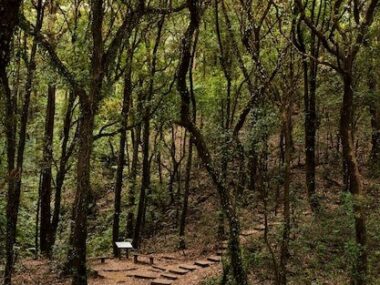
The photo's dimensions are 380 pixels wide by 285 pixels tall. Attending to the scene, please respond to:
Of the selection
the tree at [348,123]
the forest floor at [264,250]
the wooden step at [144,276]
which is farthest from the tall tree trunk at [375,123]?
the wooden step at [144,276]

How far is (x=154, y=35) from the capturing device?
62.8 feet

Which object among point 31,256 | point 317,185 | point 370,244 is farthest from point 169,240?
point 370,244

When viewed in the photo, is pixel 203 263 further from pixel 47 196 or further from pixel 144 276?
pixel 47 196

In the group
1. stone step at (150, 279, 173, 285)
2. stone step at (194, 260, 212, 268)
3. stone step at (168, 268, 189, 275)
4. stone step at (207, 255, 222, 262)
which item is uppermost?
stone step at (207, 255, 222, 262)

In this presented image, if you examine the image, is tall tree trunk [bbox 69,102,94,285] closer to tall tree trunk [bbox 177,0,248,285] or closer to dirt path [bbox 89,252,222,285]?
tall tree trunk [bbox 177,0,248,285]

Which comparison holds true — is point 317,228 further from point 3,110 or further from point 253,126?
point 3,110

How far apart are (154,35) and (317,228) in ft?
32.9

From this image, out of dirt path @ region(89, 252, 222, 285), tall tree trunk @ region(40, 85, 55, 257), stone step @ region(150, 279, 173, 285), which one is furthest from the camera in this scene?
tall tree trunk @ region(40, 85, 55, 257)

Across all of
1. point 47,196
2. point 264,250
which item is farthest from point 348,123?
point 47,196

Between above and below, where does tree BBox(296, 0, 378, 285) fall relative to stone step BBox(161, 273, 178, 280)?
above

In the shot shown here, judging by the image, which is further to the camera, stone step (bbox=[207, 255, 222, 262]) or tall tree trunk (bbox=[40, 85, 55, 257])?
tall tree trunk (bbox=[40, 85, 55, 257])

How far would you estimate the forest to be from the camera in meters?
11.0

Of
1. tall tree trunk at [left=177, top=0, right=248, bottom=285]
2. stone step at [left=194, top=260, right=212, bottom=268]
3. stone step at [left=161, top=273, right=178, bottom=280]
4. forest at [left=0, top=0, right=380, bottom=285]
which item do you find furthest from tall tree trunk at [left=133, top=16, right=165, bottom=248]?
tall tree trunk at [left=177, top=0, right=248, bottom=285]

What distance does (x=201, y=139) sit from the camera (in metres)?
11.7
